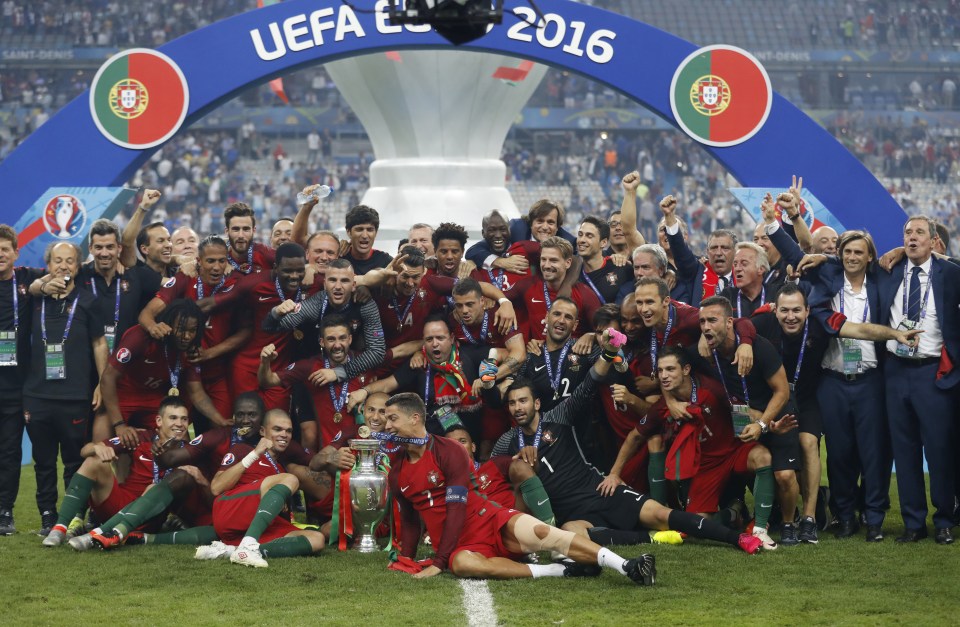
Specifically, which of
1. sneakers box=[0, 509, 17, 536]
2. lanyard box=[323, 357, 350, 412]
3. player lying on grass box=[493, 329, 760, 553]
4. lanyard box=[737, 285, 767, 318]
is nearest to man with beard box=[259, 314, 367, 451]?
lanyard box=[323, 357, 350, 412]

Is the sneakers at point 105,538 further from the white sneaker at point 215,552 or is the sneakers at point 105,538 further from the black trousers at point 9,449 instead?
the black trousers at point 9,449

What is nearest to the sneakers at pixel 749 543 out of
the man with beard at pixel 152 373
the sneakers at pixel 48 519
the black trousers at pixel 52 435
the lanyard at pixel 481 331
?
the lanyard at pixel 481 331

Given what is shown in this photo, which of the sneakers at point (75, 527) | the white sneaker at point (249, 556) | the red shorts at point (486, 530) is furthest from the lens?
the sneakers at point (75, 527)

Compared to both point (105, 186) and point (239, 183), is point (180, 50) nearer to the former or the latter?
point (105, 186)

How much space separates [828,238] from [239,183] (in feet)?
82.3

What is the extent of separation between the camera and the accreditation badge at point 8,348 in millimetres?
6984

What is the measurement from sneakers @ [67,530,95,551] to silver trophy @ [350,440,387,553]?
1.31m

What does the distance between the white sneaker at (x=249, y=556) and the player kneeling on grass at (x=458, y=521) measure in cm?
69

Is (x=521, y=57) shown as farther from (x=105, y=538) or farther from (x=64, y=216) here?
(x=105, y=538)

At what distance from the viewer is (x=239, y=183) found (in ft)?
103

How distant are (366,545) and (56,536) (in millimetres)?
1602

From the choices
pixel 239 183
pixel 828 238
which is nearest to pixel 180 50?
pixel 828 238

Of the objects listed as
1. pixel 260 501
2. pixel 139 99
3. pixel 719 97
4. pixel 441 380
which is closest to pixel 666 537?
pixel 441 380

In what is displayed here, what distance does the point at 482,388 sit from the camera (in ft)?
22.2
